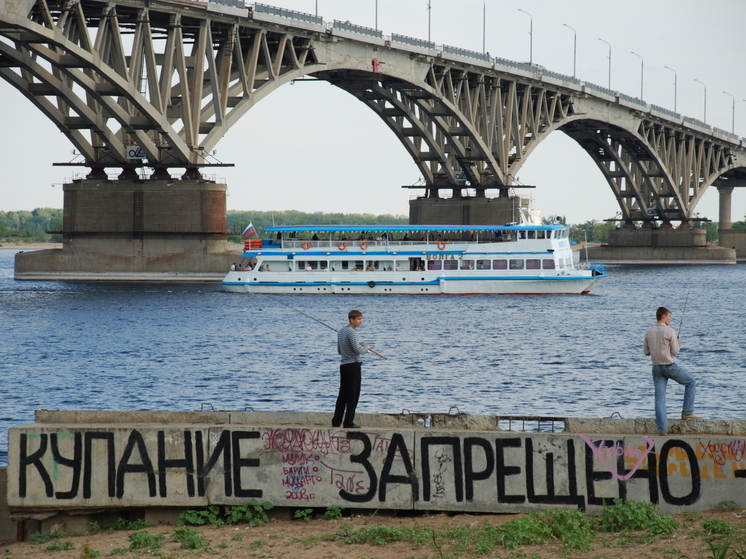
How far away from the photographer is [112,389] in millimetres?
30547

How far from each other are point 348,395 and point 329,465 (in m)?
0.97

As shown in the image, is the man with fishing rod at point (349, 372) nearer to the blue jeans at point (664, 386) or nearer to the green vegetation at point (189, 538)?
the green vegetation at point (189, 538)

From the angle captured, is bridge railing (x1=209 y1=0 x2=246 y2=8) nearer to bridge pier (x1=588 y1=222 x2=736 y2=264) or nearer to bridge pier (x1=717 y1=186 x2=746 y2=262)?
bridge pier (x1=588 y1=222 x2=736 y2=264)

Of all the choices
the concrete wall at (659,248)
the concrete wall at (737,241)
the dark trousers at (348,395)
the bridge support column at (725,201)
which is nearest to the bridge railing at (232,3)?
the dark trousers at (348,395)

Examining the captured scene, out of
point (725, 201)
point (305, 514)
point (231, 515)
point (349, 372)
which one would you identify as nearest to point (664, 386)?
point (349, 372)

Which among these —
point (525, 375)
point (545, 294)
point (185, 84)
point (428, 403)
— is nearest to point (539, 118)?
point (545, 294)

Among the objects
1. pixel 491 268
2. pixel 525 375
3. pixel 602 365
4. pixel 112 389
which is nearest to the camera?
pixel 112 389

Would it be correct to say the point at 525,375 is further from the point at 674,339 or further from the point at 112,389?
the point at 674,339

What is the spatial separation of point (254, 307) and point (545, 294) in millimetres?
21033

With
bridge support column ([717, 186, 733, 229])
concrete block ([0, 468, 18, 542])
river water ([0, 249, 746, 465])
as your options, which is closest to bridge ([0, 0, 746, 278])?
river water ([0, 249, 746, 465])

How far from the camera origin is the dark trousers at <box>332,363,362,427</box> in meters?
14.0

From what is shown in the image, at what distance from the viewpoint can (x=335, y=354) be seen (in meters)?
39.6

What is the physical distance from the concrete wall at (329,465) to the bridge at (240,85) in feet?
136

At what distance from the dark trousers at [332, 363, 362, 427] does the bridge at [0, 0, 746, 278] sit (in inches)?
1651
